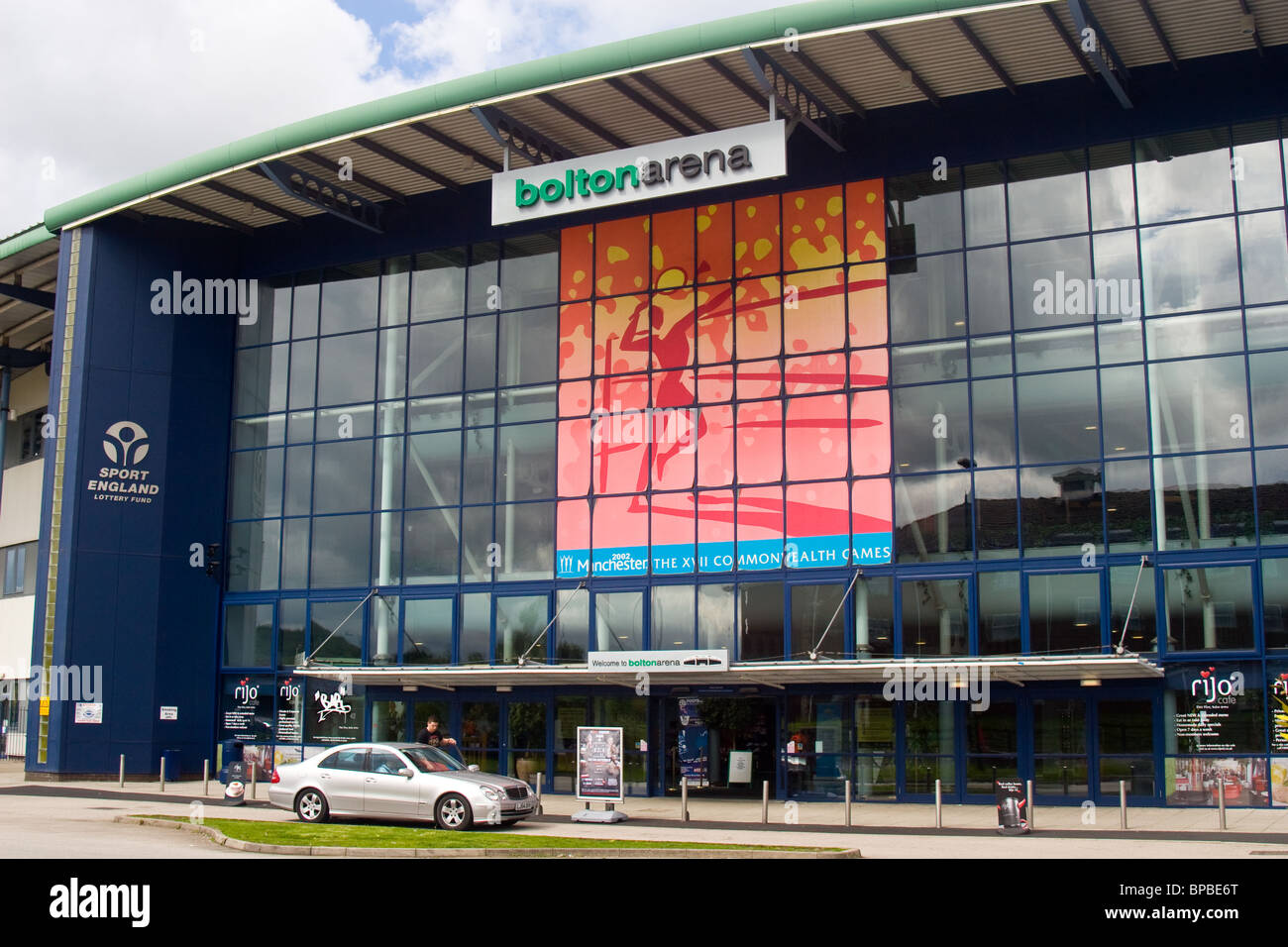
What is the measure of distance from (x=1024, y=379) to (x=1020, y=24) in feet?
21.4

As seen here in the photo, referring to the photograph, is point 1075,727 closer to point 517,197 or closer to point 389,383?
point 517,197

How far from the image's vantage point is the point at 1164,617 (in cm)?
2438

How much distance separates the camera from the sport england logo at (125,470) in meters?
32.8

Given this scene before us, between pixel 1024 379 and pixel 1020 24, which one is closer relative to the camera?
pixel 1020 24

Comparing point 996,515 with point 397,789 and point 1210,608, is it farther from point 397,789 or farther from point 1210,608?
point 397,789

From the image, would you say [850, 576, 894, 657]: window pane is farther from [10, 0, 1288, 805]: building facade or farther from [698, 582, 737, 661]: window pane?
[698, 582, 737, 661]: window pane

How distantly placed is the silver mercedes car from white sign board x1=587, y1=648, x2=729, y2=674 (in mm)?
4511

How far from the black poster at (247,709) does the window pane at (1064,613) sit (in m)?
18.3

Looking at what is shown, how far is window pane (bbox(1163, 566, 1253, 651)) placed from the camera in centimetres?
2386

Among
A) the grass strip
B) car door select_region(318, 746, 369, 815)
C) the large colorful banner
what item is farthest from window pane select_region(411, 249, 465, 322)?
the grass strip

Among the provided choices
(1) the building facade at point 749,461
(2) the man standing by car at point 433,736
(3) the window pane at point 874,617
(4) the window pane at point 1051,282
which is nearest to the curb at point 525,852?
(1) the building facade at point 749,461

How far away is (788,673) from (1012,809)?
5716mm

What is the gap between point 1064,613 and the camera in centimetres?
2514
